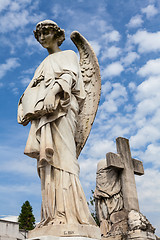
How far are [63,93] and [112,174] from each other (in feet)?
9.98

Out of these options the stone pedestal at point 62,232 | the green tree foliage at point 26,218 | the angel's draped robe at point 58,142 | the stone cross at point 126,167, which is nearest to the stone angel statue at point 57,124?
the angel's draped robe at point 58,142

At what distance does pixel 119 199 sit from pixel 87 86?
2694 mm

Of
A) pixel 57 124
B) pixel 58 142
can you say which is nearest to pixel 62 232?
pixel 58 142

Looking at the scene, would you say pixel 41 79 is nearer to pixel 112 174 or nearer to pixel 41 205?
pixel 41 205

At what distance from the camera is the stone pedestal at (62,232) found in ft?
12.0

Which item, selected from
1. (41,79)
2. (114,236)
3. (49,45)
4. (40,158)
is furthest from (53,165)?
(114,236)

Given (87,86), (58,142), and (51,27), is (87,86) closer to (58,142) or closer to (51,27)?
(51,27)

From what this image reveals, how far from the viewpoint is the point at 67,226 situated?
3.74 metres

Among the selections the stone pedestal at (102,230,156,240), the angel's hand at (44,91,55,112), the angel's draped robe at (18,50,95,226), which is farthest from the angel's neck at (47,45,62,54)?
the stone pedestal at (102,230,156,240)

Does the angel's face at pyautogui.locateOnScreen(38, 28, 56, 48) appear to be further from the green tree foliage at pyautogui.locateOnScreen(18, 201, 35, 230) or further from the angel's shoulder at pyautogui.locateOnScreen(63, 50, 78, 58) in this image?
the green tree foliage at pyautogui.locateOnScreen(18, 201, 35, 230)

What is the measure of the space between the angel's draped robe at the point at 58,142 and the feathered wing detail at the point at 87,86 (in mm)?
464

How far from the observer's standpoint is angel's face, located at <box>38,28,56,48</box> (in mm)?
5165

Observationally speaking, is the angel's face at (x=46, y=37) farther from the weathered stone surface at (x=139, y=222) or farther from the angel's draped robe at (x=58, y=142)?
the weathered stone surface at (x=139, y=222)

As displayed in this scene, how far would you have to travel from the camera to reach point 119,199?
6.60 meters
